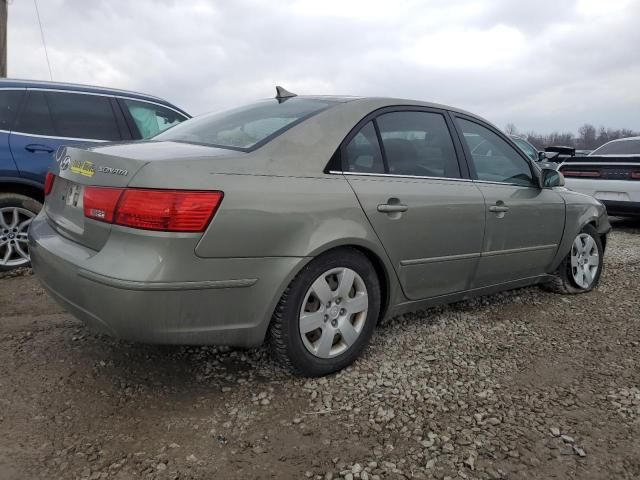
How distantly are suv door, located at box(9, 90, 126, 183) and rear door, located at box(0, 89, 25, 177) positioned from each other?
0.13ft

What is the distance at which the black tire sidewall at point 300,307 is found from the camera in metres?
2.50

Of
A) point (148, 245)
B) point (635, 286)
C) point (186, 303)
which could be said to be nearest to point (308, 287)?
point (186, 303)

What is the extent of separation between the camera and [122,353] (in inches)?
115

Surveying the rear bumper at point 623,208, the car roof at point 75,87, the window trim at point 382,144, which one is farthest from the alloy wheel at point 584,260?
the car roof at point 75,87

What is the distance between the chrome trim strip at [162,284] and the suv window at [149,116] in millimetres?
3110

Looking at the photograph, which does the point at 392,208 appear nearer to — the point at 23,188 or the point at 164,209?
the point at 164,209

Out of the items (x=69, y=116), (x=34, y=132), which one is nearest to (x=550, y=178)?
(x=69, y=116)

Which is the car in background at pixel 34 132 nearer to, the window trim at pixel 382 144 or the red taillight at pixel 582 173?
the window trim at pixel 382 144

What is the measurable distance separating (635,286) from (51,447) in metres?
4.68

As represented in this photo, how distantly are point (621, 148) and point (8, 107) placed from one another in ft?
30.6

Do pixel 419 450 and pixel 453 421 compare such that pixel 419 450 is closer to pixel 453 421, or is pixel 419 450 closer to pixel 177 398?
pixel 453 421

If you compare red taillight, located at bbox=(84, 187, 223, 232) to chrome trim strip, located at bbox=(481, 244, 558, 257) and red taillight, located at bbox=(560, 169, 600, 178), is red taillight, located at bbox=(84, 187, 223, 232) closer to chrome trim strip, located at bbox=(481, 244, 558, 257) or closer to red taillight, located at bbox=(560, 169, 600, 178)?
chrome trim strip, located at bbox=(481, 244, 558, 257)

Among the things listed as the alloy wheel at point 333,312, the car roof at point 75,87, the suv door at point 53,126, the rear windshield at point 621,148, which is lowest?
the alloy wheel at point 333,312

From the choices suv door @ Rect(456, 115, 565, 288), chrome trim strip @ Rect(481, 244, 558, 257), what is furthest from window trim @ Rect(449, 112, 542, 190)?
chrome trim strip @ Rect(481, 244, 558, 257)
